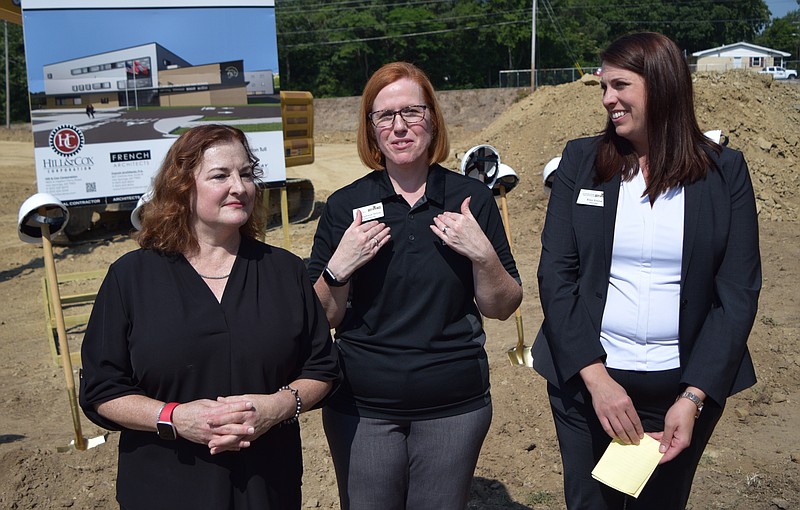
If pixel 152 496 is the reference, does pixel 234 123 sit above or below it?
above

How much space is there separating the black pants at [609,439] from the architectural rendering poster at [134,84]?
5515 mm

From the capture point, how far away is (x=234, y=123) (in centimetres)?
782

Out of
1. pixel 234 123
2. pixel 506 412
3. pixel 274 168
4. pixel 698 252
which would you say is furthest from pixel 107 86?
pixel 698 252

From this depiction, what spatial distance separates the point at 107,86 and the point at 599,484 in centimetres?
660

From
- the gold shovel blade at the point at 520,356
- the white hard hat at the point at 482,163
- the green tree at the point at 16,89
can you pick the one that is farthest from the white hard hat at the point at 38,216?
the green tree at the point at 16,89

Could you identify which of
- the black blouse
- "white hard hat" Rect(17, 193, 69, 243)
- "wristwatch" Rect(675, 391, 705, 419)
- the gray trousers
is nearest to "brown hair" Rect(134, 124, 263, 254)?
the black blouse

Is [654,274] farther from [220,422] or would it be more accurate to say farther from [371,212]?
[220,422]

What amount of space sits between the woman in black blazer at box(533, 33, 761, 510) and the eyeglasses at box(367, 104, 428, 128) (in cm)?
58

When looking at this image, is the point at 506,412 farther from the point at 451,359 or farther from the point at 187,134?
the point at 187,134

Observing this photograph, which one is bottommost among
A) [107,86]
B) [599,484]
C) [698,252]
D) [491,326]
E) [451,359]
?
[491,326]

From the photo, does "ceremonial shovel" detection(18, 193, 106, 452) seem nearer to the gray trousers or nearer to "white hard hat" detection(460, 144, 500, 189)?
"white hard hat" detection(460, 144, 500, 189)

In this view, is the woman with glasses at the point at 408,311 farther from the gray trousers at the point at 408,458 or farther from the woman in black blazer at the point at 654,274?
the woman in black blazer at the point at 654,274

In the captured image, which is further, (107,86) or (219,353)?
(107,86)

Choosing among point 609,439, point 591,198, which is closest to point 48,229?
point 591,198
